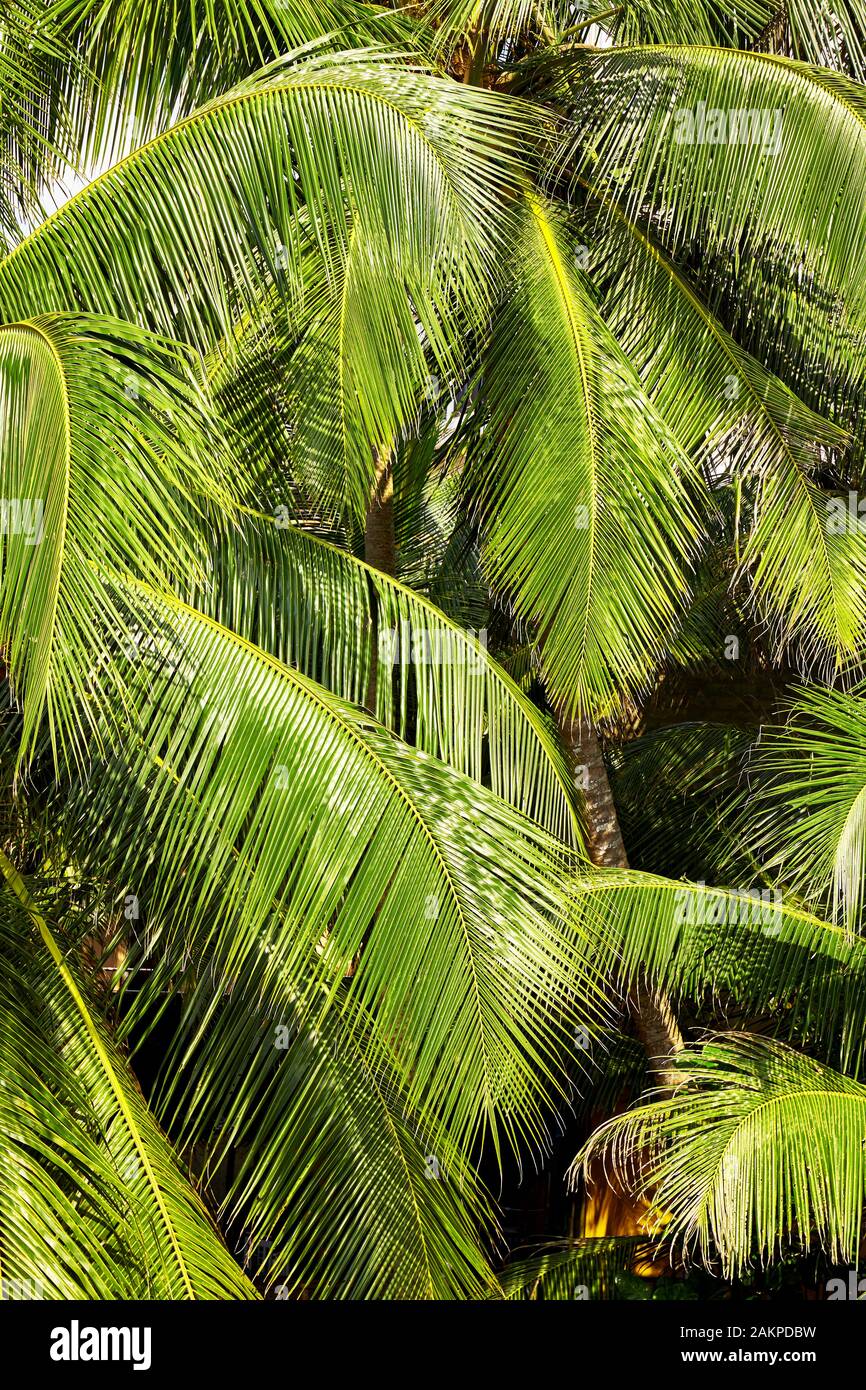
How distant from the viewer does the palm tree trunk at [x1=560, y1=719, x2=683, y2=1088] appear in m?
5.58

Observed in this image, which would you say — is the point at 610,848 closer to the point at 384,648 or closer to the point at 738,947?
the point at 738,947

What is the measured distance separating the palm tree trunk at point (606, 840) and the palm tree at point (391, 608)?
3 cm

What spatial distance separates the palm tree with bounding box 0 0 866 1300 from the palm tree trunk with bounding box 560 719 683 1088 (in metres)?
0.03

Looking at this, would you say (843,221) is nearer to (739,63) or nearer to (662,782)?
(739,63)

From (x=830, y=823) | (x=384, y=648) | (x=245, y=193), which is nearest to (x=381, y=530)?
(x=384, y=648)

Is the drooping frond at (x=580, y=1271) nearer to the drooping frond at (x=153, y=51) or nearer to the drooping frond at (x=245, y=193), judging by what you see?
the drooping frond at (x=245, y=193)

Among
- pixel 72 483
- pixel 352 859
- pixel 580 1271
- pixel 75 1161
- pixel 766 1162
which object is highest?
pixel 72 483

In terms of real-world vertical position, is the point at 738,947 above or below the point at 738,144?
below

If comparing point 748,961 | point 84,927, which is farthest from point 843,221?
point 84,927

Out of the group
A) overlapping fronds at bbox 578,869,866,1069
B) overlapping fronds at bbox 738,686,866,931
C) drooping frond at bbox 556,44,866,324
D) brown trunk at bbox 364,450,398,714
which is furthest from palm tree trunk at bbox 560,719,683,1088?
drooping frond at bbox 556,44,866,324

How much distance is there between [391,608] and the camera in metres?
4.41

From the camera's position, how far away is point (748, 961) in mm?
4773

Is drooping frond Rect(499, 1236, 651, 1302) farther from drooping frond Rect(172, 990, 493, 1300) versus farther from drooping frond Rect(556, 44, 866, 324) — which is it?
drooping frond Rect(556, 44, 866, 324)

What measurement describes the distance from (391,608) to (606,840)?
6.15ft
